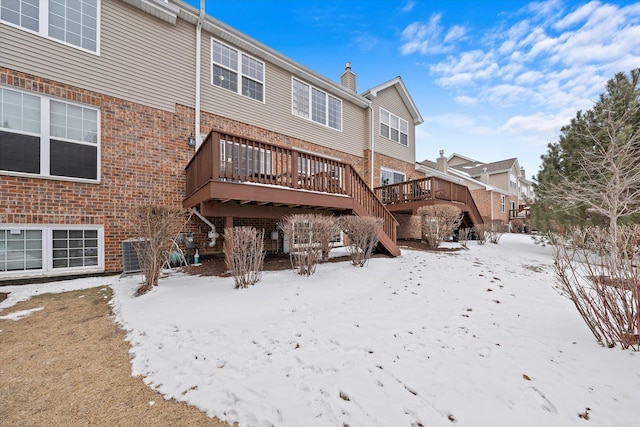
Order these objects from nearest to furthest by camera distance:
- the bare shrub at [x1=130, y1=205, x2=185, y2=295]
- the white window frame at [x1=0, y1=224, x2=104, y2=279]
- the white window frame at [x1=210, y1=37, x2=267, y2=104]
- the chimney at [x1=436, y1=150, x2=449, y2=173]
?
1. the bare shrub at [x1=130, y1=205, x2=185, y2=295]
2. the white window frame at [x1=0, y1=224, x2=104, y2=279]
3. the white window frame at [x1=210, y1=37, x2=267, y2=104]
4. the chimney at [x1=436, y1=150, x2=449, y2=173]

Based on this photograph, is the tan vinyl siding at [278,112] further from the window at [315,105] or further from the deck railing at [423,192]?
the deck railing at [423,192]

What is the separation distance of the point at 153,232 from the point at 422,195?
11171 mm

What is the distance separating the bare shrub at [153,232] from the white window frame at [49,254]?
2.58 meters

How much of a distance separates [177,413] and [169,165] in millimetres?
7228

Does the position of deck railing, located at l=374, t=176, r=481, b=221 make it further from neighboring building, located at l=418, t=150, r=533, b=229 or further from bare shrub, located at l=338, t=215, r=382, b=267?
neighboring building, located at l=418, t=150, r=533, b=229

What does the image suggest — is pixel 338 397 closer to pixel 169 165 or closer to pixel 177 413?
pixel 177 413

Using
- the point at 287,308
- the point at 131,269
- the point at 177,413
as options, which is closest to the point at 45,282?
the point at 131,269

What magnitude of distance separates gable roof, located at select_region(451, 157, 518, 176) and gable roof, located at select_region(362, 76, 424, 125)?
17.3 metres

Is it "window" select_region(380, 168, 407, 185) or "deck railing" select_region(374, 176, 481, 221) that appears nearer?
"deck railing" select_region(374, 176, 481, 221)

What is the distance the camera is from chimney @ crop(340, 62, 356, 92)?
1317cm

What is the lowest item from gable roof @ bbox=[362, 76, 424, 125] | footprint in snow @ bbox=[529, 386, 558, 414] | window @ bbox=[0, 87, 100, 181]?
footprint in snow @ bbox=[529, 386, 558, 414]

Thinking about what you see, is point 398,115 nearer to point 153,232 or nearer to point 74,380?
point 153,232

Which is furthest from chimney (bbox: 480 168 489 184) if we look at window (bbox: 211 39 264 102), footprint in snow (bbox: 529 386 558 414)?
footprint in snow (bbox: 529 386 558 414)

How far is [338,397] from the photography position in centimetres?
207
